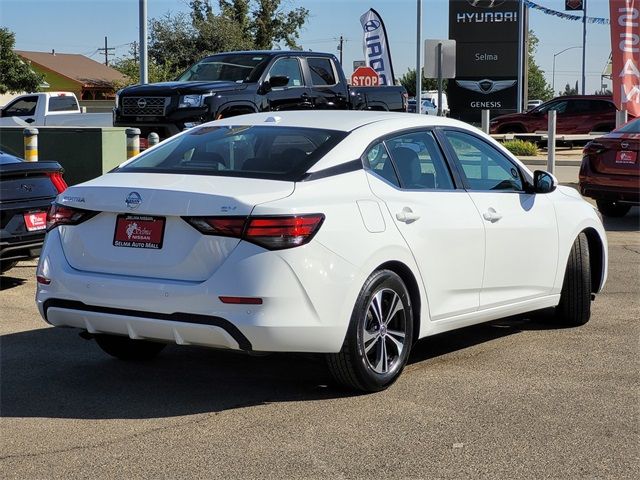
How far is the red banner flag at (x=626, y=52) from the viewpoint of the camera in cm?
1938

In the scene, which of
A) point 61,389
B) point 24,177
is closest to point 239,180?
point 61,389

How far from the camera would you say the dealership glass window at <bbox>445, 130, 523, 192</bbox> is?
6758mm

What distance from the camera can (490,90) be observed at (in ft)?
151

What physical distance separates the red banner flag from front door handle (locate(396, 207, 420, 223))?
14.8m

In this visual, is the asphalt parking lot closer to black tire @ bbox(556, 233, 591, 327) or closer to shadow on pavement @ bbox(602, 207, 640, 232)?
black tire @ bbox(556, 233, 591, 327)

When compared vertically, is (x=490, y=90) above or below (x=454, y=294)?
above

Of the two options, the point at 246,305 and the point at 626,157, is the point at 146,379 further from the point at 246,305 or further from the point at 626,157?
the point at 626,157

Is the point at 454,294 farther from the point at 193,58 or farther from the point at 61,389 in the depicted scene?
the point at 193,58

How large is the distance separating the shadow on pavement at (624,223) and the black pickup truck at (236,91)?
5219mm

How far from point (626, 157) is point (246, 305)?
9.60 metres

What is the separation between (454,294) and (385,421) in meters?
1.30

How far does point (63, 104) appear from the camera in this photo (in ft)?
87.0

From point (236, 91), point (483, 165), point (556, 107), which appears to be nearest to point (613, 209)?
point (236, 91)

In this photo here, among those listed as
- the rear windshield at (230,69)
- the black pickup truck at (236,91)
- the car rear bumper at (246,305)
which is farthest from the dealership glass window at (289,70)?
the car rear bumper at (246,305)
